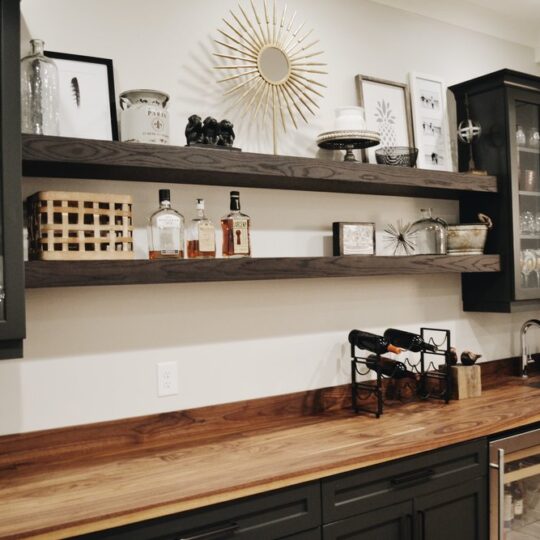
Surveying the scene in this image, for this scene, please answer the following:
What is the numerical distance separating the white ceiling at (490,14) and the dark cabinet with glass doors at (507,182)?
396 mm

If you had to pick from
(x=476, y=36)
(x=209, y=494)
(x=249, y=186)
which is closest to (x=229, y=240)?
(x=249, y=186)

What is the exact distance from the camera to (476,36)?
10.2 feet

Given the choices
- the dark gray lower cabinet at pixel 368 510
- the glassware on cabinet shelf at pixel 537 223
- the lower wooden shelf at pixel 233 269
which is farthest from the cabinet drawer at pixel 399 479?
the glassware on cabinet shelf at pixel 537 223

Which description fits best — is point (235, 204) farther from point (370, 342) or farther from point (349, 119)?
point (370, 342)

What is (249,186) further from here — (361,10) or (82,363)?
(361,10)

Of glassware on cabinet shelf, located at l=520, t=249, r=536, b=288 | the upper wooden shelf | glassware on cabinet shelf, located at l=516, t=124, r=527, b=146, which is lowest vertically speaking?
glassware on cabinet shelf, located at l=520, t=249, r=536, b=288

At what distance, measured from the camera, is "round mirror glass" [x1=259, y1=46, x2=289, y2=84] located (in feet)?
7.73

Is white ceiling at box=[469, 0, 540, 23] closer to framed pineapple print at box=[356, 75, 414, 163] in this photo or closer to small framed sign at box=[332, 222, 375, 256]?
framed pineapple print at box=[356, 75, 414, 163]

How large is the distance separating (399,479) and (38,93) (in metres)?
1.64

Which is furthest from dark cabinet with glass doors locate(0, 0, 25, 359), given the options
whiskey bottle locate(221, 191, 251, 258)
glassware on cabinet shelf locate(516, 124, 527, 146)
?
glassware on cabinet shelf locate(516, 124, 527, 146)

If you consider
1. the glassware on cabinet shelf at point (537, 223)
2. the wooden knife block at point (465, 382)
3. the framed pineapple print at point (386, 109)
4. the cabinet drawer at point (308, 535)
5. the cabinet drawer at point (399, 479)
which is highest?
the framed pineapple print at point (386, 109)

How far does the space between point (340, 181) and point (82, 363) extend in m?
1.13

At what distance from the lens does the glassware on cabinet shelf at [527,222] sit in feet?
9.25

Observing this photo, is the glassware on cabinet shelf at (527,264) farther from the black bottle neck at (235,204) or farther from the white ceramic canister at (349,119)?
the black bottle neck at (235,204)
